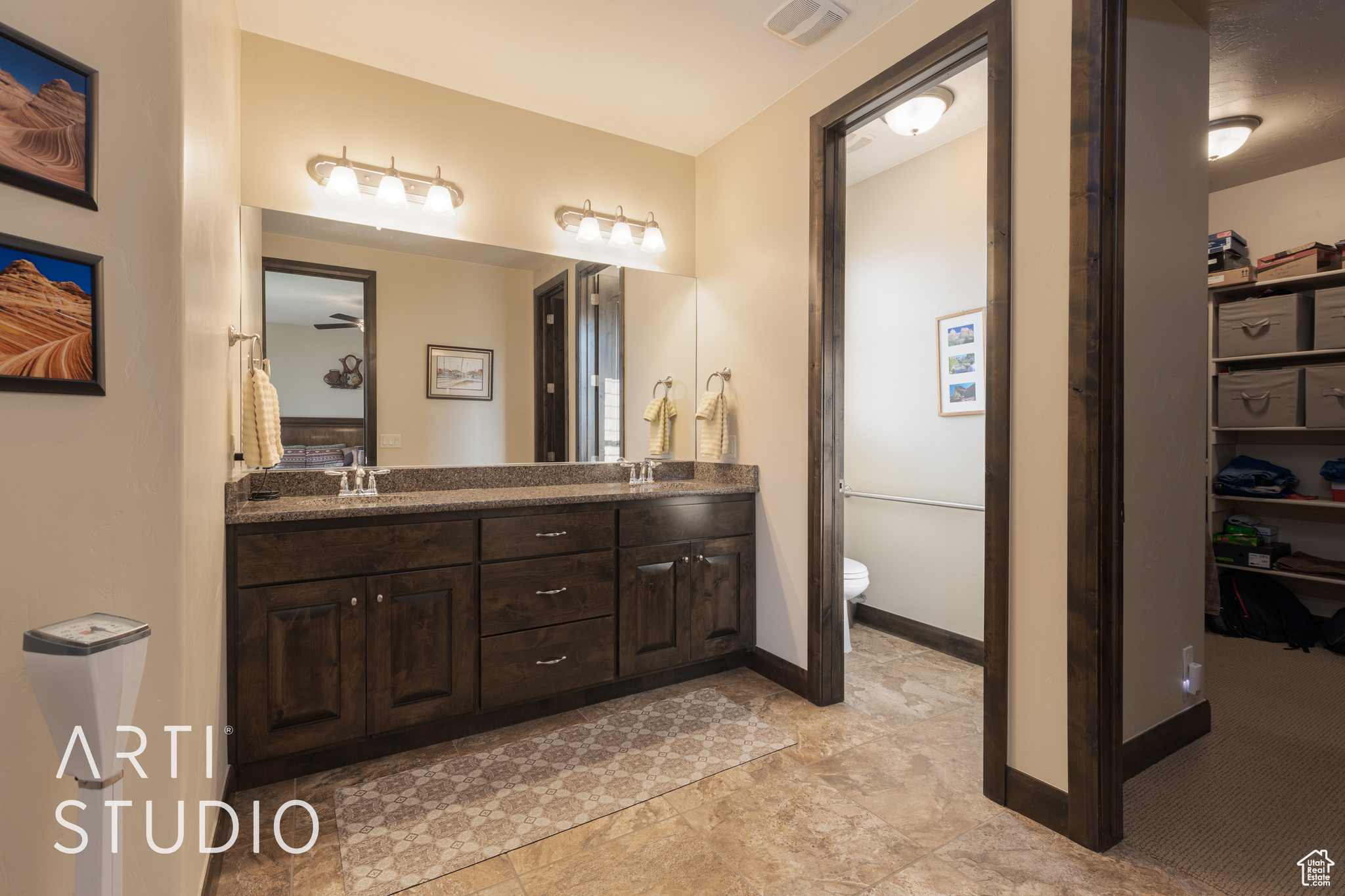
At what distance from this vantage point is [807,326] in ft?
8.47

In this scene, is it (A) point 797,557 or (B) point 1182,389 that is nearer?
(B) point 1182,389

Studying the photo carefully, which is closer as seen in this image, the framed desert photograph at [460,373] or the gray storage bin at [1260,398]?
the framed desert photograph at [460,373]

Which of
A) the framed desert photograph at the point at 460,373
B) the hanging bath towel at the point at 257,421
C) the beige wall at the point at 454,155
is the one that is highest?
the beige wall at the point at 454,155

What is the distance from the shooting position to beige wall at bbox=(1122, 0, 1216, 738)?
6.20 ft

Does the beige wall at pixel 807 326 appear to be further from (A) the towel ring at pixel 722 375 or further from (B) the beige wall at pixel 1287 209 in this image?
(B) the beige wall at pixel 1287 209

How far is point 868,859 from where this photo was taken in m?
1.60

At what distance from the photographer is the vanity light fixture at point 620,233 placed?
2979 millimetres

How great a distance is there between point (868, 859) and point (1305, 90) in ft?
12.0


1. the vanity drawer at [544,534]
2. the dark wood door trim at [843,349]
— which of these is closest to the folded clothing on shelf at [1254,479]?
the dark wood door trim at [843,349]

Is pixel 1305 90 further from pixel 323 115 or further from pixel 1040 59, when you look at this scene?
pixel 323 115

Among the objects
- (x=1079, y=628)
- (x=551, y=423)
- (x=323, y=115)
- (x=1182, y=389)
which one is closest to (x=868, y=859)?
(x=1079, y=628)

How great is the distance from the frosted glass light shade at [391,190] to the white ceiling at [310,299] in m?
0.35

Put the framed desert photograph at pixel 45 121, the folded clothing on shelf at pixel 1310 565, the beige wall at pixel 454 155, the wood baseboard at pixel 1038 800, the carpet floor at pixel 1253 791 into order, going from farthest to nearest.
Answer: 1. the folded clothing on shelf at pixel 1310 565
2. the beige wall at pixel 454 155
3. the wood baseboard at pixel 1038 800
4. the carpet floor at pixel 1253 791
5. the framed desert photograph at pixel 45 121

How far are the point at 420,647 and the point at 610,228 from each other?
2076mm
